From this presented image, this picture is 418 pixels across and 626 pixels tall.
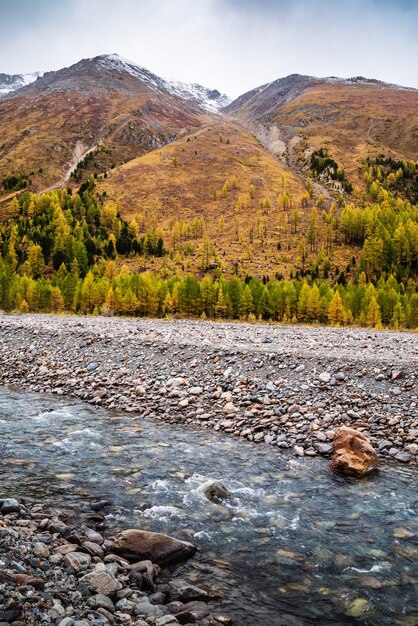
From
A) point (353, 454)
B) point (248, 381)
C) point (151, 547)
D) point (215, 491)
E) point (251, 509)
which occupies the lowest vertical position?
point (251, 509)

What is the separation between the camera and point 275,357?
22.5 m

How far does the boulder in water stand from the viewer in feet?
38.7

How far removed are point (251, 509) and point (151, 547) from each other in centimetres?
345

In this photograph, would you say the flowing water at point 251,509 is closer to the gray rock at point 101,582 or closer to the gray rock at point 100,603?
the gray rock at point 101,582

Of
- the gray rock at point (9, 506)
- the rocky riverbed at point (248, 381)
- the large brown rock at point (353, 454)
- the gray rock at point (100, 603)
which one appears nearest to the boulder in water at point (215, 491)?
the rocky riverbed at point (248, 381)

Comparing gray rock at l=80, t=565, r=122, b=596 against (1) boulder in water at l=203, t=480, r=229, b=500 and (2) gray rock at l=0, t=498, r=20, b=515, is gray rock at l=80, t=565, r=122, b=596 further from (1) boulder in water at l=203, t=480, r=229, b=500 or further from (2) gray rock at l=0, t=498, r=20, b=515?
(1) boulder in water at l=203, t=480, r=229, b=500

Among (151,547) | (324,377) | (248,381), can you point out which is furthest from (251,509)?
(324,377)

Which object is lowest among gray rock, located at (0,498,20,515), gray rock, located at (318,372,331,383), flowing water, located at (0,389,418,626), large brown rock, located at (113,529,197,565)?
flowing water, located at (0,389,418,626)

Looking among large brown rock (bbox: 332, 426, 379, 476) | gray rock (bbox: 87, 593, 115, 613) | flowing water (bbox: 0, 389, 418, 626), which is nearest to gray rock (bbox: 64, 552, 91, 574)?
gray rock (bbox: 87, 593, 115, 613)

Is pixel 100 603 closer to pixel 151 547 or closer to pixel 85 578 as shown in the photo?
pixel 85 578

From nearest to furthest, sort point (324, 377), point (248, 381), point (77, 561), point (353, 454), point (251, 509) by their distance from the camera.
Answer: point (77, 561)
point (251, 509)
point (353, 454)
point (324, 377)
point (248, 381)

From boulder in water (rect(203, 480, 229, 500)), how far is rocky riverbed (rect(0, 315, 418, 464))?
3.91 metres

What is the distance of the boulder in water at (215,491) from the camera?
38.7ft

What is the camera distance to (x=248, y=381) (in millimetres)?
20422
